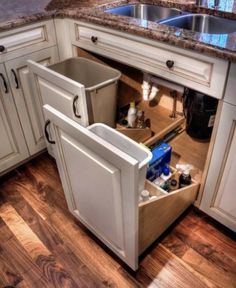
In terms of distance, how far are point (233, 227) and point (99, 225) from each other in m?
0.60

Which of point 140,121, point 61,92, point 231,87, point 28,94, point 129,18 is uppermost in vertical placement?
point 129,18

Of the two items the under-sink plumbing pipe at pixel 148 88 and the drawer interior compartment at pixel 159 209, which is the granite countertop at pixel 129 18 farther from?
the drawer interior compartment at pixel 159 209

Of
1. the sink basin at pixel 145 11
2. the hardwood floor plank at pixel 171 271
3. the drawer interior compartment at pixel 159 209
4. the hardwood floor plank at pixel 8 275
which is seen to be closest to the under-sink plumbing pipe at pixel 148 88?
the sink basin at pixel 145 11

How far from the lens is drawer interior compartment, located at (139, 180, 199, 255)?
1.02 m

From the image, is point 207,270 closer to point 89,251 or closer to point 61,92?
point 89,251

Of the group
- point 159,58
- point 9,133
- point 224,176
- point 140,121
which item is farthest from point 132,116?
point 9,133

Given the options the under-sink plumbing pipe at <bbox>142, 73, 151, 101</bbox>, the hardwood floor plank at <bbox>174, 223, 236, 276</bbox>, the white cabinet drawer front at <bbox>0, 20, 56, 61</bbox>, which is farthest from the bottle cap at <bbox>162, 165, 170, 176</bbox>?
the white cabinet drawer front at <bbox>0, 20, 56, 61</bbox>

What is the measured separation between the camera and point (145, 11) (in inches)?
62.4

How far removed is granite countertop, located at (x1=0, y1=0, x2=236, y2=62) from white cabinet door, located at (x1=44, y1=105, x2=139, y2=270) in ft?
1.55

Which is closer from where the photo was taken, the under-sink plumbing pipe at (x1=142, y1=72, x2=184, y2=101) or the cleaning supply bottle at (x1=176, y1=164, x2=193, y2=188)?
the cleaning supply bottle at (x1=176, y1=164, x2=193, y2=188)

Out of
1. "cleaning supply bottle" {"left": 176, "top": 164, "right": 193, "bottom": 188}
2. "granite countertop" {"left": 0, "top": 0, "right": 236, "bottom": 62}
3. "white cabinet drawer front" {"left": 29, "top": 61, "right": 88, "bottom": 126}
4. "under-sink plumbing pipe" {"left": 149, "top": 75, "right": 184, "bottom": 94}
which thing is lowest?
"cleaning supply bottle" {"left": 176, "top": 164, "right": 193, "bottom": 188}

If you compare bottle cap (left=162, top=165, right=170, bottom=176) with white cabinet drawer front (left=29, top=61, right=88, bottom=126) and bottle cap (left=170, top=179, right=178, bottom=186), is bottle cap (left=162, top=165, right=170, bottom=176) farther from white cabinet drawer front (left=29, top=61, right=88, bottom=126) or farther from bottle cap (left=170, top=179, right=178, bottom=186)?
white cabinet drawer front (left=29, top=61, right=88, bottom=126)

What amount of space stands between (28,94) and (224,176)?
3.50 ft

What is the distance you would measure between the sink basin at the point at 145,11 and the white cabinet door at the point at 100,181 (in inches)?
34.1
